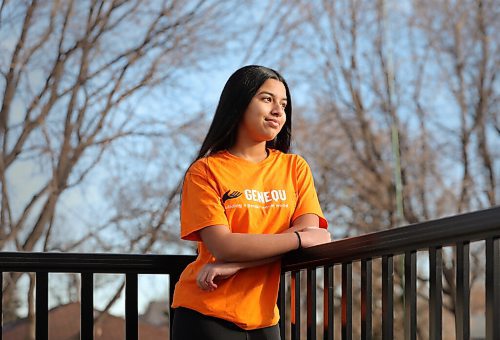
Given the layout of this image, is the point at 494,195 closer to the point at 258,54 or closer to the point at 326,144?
the point at 326,144

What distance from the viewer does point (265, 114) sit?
205 centimetres

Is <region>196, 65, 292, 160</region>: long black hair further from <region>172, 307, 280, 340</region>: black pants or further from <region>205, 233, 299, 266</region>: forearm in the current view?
<region>172, 307, 280, 340</region>: black pants

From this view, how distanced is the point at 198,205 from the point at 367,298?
0.41 metres

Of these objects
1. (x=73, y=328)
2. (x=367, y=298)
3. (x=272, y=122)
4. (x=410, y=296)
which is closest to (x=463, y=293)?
(x=410, y=296)

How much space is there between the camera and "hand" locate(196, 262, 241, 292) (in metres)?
1.95

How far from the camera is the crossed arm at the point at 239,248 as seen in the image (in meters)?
1.92

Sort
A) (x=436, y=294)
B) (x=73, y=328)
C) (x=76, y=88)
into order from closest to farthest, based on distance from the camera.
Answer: (x=436, y=294) < (x=73, y=328) < (x=76, y=88)

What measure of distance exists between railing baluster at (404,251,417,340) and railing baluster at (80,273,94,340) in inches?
42.3

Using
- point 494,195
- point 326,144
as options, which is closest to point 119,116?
point 326,144

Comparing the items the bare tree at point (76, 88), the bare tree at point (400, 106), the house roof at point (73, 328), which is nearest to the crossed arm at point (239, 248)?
the house roof at point (73, 328)

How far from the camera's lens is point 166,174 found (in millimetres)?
7805

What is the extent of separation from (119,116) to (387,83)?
266 centimetres

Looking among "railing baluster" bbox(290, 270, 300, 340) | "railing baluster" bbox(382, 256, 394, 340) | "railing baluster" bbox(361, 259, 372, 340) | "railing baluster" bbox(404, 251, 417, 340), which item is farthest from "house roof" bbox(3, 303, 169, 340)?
"railing baluster" bbox(404, 251, 417, 340)

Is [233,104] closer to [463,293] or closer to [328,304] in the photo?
[328,304]
